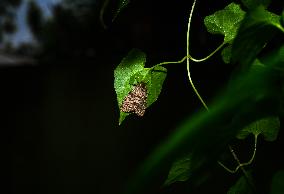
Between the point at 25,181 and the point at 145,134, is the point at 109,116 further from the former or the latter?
the point at 25,181

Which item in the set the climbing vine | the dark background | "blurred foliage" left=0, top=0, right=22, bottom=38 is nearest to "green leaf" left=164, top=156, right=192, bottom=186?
the climbing vine

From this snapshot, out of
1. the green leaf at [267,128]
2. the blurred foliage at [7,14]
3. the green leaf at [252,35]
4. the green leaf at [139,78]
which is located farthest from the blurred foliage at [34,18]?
the green leaf at [252,35]

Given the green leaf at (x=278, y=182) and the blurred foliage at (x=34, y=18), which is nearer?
the green leaf at (x=278, y=182)

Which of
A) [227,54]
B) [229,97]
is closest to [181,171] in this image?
[227,54]

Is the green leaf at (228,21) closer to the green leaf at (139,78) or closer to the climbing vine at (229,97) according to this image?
the climbing vine at (229,97)

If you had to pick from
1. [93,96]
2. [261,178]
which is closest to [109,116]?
[93,96]

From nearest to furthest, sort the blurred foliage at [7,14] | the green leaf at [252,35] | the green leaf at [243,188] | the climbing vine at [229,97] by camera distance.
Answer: the climbing vine at [229,97], the green leaf at [252,35], the green leaf at [243,188], the blurred foliage at [7,14]

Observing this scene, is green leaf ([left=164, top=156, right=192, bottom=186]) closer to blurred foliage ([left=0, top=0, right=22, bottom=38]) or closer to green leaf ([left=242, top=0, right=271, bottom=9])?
green leaf ([left=242, top=0, right=271, bottom=9])
